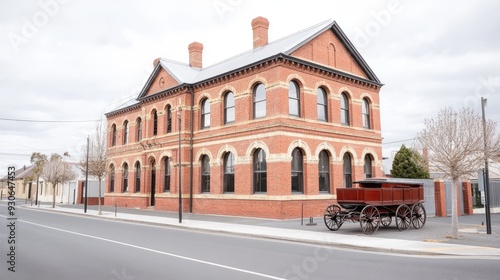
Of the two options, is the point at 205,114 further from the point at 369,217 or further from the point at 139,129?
the point at 369,217

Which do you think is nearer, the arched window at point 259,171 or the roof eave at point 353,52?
the arched window at point 259,171

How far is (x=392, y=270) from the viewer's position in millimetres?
8547

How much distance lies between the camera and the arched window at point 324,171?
77.6 ft

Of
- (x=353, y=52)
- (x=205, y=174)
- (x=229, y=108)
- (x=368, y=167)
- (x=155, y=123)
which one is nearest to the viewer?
(x=229, y=108)

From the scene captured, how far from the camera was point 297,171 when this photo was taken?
2227 centimetres

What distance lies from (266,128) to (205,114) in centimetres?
650

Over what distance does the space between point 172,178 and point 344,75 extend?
14.1 metres

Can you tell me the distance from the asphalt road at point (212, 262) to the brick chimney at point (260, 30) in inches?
716

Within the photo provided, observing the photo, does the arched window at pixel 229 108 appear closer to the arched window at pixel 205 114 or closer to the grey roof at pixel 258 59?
the grey roof at pixel 258 59

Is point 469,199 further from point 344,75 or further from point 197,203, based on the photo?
point 197,203

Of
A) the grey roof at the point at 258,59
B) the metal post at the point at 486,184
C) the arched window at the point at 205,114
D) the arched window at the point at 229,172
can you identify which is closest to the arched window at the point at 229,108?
the grey roof at the point at 258,59

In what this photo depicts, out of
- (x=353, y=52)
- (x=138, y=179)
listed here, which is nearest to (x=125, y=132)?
(x=138, y=179)

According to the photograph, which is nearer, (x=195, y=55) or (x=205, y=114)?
(x=205, y=114)

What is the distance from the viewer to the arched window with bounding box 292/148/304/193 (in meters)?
22.1
